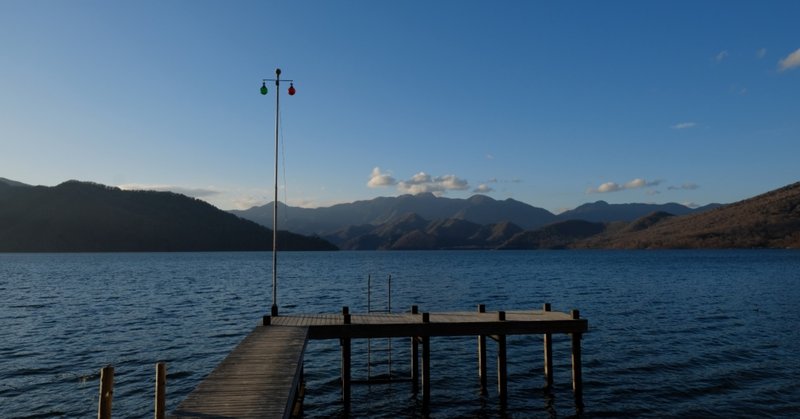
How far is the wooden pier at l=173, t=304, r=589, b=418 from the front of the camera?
12516 mm

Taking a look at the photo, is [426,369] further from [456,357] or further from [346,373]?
[456,357]

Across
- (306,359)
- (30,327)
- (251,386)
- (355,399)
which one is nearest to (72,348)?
(30,327)

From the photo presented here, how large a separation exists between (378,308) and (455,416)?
3035cm

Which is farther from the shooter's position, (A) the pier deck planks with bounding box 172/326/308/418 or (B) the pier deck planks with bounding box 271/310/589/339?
(B) the pier deck planks with bounding box 271/310/589/339

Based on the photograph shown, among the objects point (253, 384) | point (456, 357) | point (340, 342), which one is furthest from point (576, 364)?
point (253, 384)

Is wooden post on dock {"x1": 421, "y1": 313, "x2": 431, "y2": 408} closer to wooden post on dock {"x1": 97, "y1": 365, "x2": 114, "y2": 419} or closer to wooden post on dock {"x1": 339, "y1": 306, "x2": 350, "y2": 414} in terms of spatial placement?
wooden post on dock {"x1": 339, "y1": 306, "x2": 350, "y2": 414}

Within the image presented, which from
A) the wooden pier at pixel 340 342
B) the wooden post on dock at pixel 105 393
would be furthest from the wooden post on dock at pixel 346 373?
the wooden post on dock at pixel 105 393

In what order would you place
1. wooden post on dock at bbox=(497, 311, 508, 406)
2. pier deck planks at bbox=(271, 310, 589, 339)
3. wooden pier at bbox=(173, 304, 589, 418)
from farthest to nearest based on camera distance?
wooden post on dock at bbox=(497, 311, 508, 406), pier deck planks at bbox=(271, 310, 589, 339), wooden pier at bbox=(173, 304, 589, 418)

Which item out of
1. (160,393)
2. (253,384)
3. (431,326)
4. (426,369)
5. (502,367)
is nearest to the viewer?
(160,393)

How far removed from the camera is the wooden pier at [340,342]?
493 inches

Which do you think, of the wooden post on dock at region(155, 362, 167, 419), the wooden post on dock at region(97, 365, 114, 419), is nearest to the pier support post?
the wooden post on dock at region(155, 362, 167, 419)

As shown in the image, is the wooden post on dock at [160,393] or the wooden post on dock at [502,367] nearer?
the wooden post on dock at [160,393]

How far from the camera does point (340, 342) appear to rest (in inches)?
816

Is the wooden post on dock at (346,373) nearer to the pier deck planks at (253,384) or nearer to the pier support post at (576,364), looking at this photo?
the pier deck planks at (253,384)
